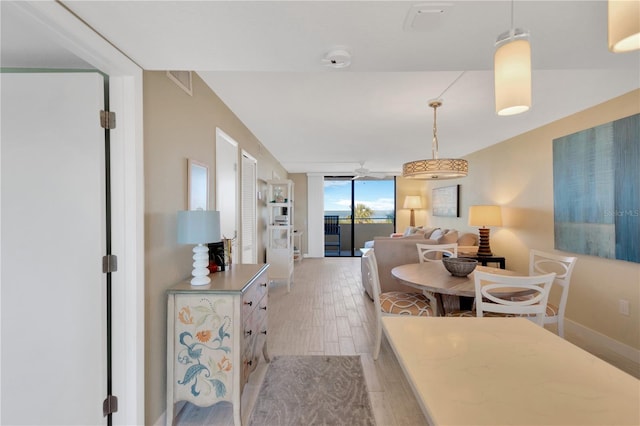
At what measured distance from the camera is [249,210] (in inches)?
154

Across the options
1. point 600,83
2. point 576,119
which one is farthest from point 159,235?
point 576,119

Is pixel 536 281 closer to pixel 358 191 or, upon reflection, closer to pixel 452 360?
pixel 452 360

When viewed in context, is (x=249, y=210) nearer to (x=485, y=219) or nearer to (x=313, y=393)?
(x=313, y=393)

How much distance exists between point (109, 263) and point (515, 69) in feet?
6.44

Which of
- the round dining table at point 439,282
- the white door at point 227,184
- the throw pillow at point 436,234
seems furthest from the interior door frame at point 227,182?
the throw pillow at point 436,234

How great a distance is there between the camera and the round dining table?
6.76 feet

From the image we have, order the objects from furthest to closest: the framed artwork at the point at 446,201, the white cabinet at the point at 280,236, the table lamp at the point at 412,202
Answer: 1. the table lamp at the point at 412,202
2. the framed artwork at the point at 446,201
3. the white cabinet at the point at 280,236

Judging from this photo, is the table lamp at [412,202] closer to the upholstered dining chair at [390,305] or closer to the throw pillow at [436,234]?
the throw pillow at [436,234]

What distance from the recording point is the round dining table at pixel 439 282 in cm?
206

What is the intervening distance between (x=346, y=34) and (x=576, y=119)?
3257 mm

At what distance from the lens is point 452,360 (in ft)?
2.96

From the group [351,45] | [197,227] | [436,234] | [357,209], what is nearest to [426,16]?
[351,45]

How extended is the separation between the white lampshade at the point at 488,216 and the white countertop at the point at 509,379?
3.47 metres

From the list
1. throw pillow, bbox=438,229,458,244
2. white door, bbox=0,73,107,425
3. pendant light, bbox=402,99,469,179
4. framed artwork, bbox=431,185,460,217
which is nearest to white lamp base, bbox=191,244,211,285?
white door, bbox=0,73,107,425
